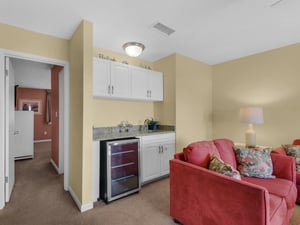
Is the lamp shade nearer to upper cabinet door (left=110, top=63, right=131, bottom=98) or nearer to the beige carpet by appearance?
the beige carpet

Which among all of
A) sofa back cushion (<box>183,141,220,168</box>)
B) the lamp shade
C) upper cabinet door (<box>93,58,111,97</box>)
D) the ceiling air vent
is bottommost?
sofa back cushion (<box>183,141,220,168</box>)

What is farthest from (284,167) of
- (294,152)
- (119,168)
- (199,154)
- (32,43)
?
(32,43)

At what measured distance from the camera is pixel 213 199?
1.44 m

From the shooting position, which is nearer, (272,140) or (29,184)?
(29,184)

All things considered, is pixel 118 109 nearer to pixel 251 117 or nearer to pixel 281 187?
pixel 251 117

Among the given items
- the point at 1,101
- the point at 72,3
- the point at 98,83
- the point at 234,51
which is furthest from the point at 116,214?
the point at 234,51

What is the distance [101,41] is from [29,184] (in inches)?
116

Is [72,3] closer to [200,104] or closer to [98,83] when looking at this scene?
[98,83]

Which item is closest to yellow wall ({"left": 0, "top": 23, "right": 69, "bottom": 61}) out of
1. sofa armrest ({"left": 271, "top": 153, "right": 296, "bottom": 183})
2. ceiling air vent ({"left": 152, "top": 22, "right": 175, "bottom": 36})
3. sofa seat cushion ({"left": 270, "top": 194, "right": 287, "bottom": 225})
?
ceiling air vent ({"left": 152, "top": 22, "right": 175, "bottom": 36})

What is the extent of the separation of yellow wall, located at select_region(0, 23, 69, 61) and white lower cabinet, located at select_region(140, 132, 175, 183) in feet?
6.66

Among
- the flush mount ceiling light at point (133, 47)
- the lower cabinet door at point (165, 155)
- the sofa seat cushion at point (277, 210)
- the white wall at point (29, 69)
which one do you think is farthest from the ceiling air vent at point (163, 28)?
the white wall at point (29, 69)

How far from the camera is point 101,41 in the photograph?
2.78 metres

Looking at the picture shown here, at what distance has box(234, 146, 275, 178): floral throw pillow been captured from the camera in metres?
1.94

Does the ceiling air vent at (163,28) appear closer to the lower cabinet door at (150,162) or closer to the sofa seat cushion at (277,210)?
the lower cabinet door at (150,162)
